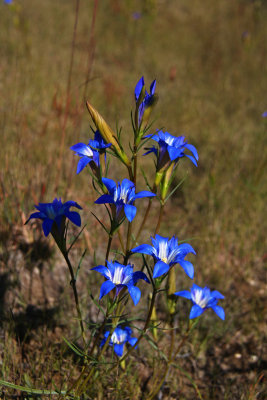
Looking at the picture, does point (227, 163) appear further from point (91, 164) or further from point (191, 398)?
point (91, 164)

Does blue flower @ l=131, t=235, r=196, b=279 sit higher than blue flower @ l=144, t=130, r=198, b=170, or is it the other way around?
blue flower @ l=144, t=130, r=198, b=170

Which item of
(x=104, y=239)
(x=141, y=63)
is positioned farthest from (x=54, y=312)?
(x=141, y=63)

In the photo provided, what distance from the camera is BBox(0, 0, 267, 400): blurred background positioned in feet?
6.82

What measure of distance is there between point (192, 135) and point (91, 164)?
318cm

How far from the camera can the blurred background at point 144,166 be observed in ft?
6.82

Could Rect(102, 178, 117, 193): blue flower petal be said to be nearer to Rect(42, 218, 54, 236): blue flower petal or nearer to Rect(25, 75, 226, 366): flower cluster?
Rect(25, 75, 226, 366): flower cluster

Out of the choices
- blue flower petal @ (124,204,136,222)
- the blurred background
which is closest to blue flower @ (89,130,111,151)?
blue flower petal @ (124,204,136,222)

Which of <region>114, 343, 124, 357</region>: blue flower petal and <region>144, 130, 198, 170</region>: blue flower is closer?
<region>144, 130, 198, 170</region>: blue flower

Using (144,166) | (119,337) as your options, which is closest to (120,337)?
(119,337)

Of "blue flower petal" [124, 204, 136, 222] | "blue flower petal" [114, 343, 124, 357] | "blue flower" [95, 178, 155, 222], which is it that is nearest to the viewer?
"blue flower petal" [124, 204, 136, 222]

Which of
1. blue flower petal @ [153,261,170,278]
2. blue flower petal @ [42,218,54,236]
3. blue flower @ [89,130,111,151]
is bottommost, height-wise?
blue flower petal @ [153,261,170,278]

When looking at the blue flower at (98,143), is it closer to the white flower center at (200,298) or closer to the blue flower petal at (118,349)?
the white flower center at (200,298)

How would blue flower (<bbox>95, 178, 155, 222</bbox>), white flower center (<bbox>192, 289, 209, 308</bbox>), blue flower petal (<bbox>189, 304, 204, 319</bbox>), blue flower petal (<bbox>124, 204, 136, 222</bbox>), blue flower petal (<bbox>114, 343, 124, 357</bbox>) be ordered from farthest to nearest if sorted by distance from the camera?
1. blue flower petal (<bbox>114, 343, 124, 357</bbox>)
2. white flower center (<bbox>192, 289, 209, 308</bbox>)
3. blue flower petal (<bbox>189, 304, 204, 319</bbox>)
4. blue flower (<bbox>95, 178, 155, 222</bbox>)
5. blue flower petal (<bbox>124, 204, 136, 222</bbox>)

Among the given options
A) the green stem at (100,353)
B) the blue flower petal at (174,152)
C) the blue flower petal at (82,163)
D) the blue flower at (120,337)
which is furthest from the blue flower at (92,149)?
the blue flower at (120,337)
